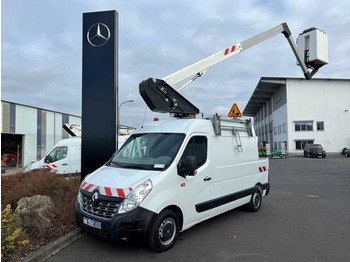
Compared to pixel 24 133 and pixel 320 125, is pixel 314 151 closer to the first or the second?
pixel 320 125

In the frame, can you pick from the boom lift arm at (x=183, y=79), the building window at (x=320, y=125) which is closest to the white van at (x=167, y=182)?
the boom lift arm at (x=183, y=79)

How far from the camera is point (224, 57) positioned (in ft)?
26.1

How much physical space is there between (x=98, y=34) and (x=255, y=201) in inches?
254

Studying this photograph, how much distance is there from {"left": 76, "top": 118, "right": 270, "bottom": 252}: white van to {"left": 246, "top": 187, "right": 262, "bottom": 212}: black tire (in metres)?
0.31

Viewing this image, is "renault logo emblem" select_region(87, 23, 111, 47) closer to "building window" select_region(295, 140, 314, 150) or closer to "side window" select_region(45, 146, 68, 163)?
"side window" select_region(45, 146, 68, 163)

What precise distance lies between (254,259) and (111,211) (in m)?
2.33

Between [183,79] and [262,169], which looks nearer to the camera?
[183,79]

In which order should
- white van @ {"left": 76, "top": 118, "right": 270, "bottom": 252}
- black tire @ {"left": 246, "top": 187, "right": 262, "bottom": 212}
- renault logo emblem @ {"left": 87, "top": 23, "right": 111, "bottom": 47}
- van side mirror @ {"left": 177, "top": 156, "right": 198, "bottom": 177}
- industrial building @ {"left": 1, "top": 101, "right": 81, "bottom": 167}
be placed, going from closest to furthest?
white van @ {"left": 76, "top": 118, "right": 270, "bottom": 252} < van side mirror @ {"left": 177, "top": 156, "right": 198, "bottom": 177} < black tire @ {"left": 246, "top": 187, "right": 262, "bottom": 212} < renault logo emblem @ {"left": 87, "top": 23, "right": 111, "bottom": 47} < industrial building @ {"left": 1, "top": 101, "right": 81, "bottom": 167}

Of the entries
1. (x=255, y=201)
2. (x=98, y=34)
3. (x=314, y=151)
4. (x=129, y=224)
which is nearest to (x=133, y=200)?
(x=129, y=224)

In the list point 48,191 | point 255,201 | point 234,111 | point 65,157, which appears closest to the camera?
point 48,191

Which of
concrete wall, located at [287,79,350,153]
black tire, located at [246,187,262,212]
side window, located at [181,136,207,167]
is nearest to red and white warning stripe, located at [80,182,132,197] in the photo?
side window, located at [181,136,207,167]

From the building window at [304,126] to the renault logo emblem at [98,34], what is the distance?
4226cm

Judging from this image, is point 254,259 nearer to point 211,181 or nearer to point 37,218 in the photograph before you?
point 211,181

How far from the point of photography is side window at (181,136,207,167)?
5297mm
